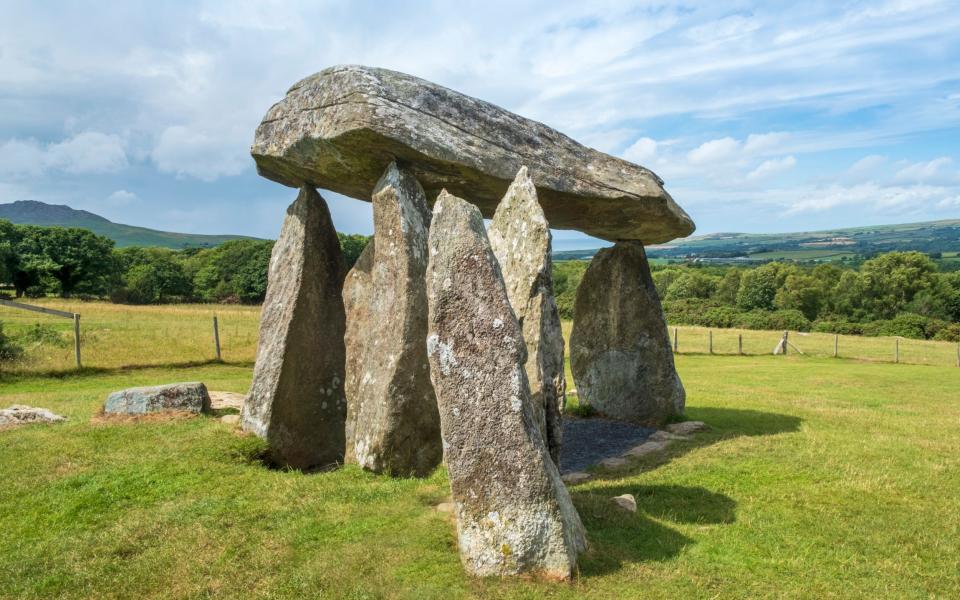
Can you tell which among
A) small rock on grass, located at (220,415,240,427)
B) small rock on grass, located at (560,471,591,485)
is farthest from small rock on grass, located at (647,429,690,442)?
small rock on grass, located at (220,415,240,427)

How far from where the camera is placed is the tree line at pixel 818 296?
192ft

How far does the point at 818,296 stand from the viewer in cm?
7188

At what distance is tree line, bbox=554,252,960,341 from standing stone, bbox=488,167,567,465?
4566 centimetres

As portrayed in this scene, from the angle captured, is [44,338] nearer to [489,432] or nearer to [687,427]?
[687,427]

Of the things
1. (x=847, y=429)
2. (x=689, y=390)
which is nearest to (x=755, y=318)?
(x=689, y=390)

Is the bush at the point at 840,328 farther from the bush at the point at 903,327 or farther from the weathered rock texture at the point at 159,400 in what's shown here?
the weathered rock texture at the point at 159,400

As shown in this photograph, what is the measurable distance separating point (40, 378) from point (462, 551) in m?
18.8

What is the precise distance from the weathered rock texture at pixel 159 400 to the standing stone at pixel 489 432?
7724 mm

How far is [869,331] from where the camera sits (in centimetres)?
5562

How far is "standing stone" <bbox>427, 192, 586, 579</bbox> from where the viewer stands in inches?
253

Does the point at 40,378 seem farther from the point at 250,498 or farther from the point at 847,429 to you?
the point at 847,429

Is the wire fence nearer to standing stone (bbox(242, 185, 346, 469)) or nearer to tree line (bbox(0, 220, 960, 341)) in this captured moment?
standing stone (bbox(242, 185, 346, 469))

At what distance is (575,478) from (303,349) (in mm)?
4900

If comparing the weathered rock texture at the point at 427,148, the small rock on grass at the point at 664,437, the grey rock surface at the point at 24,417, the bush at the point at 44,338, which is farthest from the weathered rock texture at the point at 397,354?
the bush at the point at 44,338
